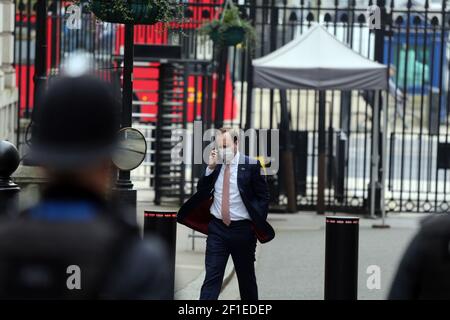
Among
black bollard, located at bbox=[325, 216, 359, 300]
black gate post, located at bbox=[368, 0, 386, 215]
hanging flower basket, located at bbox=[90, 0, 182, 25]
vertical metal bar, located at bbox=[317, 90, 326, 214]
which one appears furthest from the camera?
vertical metal bar, located at bbox=[317, 90, 326, 214]

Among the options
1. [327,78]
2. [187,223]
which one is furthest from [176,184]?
[187,223]

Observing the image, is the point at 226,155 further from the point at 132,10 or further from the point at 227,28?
the point at 227,28

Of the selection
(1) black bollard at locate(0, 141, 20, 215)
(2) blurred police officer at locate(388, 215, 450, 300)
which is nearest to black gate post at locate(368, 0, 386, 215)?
(1) black bollard at locate(0, 141, 20, 215)

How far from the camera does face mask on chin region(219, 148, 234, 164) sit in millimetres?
9750

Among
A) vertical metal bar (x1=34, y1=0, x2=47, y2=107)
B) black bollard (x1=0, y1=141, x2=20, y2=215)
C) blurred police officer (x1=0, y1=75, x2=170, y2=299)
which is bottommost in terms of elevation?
black bollard (x1=0, y1=141, x2=20, y2=215)

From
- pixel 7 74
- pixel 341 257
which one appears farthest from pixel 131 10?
pixel 7 74

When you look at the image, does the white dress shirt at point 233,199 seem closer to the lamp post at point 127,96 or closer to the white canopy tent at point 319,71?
the lamp post at point 127,96

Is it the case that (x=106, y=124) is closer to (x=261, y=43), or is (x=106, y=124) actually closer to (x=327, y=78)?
(x=327, y=78)

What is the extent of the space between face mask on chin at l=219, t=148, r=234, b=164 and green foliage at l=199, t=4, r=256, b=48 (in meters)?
7.55

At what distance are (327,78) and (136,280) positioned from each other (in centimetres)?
1400

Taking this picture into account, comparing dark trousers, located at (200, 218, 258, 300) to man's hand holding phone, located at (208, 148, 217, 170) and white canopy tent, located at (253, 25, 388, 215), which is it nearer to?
man's hand holding phone, located at (208, 148, 217, 170)

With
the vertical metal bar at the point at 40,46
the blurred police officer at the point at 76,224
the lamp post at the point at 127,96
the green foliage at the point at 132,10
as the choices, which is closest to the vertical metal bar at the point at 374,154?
the vertical metal bar at the point at 40,46

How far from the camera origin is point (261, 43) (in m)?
18.8

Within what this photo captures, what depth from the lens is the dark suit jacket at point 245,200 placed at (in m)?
9.51
